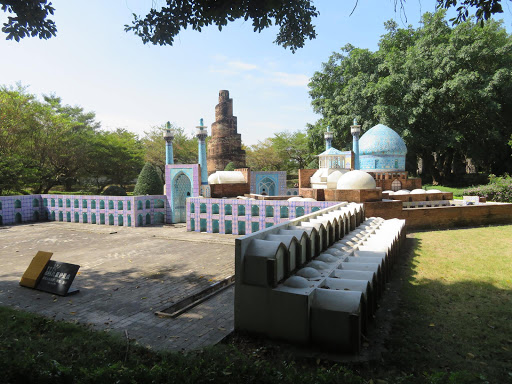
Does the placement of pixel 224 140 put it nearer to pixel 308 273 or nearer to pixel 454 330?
pixel 308 273

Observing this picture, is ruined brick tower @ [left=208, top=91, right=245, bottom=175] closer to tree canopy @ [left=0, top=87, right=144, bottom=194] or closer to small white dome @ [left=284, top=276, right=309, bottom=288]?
tree canopy @ [left=0, top=87, right=144, bottom=194]

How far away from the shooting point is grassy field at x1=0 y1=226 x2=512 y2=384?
9.24 ft

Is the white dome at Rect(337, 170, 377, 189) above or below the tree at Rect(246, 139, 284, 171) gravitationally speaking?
below

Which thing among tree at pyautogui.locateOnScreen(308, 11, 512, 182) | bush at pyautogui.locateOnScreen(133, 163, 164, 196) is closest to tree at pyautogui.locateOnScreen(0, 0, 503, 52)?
bush at pyautogui.locateOnScreen(133, 163, 164, 196)

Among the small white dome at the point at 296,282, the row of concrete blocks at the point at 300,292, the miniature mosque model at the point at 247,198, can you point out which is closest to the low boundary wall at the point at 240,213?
the miniature mosque model at the point at 247,198

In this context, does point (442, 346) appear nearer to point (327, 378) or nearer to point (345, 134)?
point (327, 378)

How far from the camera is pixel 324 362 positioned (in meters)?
3.65

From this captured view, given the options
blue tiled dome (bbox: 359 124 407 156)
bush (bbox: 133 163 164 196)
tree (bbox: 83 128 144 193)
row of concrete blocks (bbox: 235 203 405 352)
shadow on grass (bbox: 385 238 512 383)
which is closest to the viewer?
shadow on grass (bbox: 385 238 512 383)

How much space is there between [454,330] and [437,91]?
23.1m

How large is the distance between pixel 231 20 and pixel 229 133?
29857 millimetres

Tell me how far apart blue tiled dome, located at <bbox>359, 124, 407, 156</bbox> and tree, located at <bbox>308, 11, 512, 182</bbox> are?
3.08 m

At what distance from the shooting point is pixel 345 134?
2883 centimetres

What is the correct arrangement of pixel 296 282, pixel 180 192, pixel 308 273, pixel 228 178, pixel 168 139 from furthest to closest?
pixel 228 178, pixel 168 139, pixel 180 192, pixel 308 273, pixel 296 282

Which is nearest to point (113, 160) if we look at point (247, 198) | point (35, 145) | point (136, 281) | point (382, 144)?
point (35, 145)
